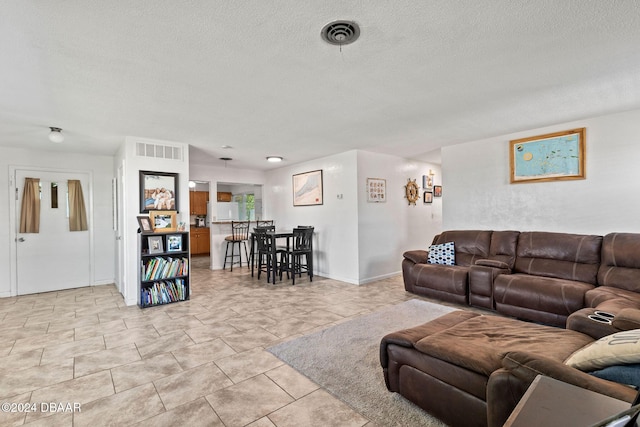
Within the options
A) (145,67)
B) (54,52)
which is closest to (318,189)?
(145,67)

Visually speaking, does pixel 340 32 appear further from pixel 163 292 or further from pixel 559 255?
pixel 163 292

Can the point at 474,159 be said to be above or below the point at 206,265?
above

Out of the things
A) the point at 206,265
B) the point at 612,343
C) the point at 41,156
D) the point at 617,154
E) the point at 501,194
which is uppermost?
the point at 41,156

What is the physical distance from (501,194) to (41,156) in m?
7.29

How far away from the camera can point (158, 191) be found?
4.35 metres

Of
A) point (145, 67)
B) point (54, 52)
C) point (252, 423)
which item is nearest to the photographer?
point (252, 423)

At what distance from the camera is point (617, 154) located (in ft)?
11.6

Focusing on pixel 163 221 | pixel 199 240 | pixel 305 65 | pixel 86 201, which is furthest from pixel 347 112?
pixel 199 240

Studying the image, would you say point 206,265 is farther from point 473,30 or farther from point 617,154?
point 617,154

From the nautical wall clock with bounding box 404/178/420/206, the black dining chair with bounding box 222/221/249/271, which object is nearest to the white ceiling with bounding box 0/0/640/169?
the nautical wall clock with bounding box 404/178/420/206

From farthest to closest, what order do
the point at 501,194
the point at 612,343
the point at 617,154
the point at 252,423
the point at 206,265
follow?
1. the point at 206,265
2. the point at 501,194
3. the point at 617,154
4. the point at 252,423
5. the point at 612,343

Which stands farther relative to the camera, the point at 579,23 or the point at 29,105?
the point at 29,105

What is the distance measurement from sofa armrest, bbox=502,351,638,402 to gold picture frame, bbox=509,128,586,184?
3.57 metres

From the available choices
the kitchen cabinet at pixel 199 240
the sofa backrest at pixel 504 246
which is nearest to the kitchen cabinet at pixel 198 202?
the kitchen cabinet at pixel 199 240
